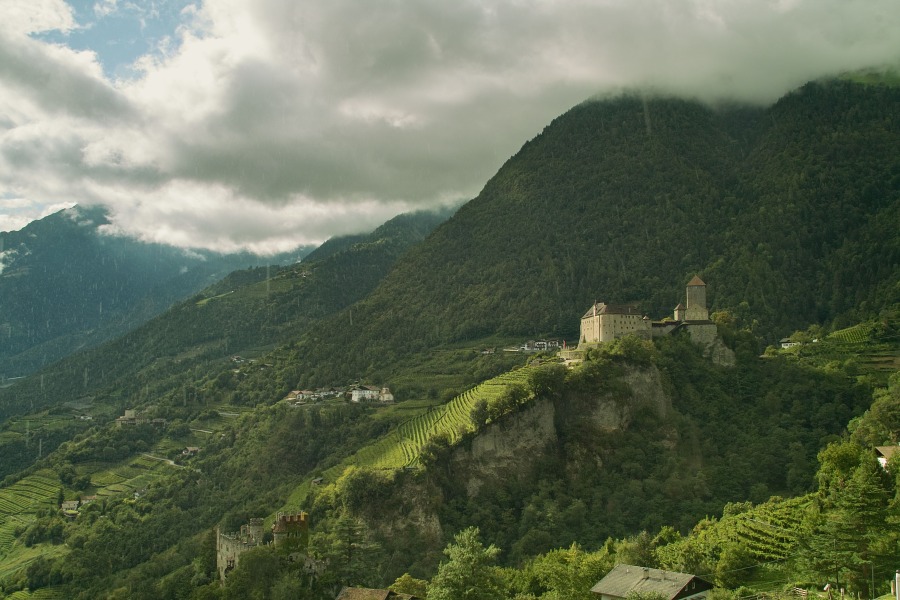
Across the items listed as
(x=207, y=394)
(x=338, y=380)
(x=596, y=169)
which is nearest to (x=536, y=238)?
(x=596, y=169)

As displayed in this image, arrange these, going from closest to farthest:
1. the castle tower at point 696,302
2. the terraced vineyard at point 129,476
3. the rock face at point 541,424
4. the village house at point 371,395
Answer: the rock face at point 541,424
the castle tower at point 696,302
the terraced vineyard at point 129,476
the village house at point 371,395

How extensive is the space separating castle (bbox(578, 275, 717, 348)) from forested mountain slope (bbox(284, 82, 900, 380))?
26.4m

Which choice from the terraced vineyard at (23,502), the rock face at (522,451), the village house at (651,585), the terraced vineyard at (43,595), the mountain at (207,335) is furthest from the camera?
the mountain at (207,335)

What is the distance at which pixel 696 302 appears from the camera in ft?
288

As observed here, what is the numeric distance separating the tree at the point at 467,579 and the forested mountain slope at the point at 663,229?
71.8 meters

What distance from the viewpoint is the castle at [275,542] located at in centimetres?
5431

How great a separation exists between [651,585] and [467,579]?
9.11m

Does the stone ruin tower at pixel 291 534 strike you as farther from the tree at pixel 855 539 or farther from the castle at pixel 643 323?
the castle at pixel 643 323

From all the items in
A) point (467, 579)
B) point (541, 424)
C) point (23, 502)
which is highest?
point (541, 424)

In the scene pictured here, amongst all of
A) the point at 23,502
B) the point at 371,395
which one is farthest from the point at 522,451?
the point at 23,502

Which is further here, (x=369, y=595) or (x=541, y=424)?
(x=541, y=424)

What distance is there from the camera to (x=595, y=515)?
232 feet

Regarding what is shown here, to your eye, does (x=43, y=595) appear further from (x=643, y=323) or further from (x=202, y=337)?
(x=202, y=337)

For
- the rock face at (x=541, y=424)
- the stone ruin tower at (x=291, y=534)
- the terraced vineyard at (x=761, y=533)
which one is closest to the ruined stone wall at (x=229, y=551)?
the stone ruin tower at (x=291, y=534)
